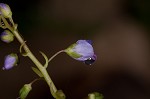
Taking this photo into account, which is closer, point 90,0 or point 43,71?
point 43,71

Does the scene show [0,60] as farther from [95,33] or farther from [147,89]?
[147,89]

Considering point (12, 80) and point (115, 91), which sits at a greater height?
point (12, 80)

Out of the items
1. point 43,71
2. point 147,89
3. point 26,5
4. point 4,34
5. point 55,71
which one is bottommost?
point 147,89

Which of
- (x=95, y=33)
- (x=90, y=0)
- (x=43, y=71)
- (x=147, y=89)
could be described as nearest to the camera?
(x=43, y=71)

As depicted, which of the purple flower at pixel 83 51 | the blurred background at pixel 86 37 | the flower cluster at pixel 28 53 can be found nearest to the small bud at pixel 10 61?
the flower cluster at pixel 28 53

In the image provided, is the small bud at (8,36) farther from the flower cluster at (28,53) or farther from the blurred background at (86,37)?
the blurred background at (86,37)

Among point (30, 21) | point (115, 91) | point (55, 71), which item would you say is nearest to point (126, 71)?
point (115, 91)
